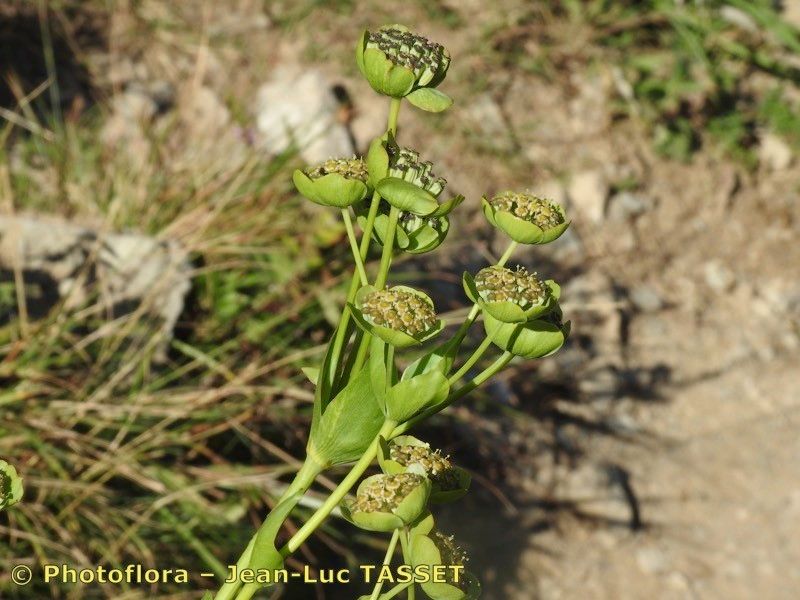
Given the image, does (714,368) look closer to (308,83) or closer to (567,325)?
(308,83)

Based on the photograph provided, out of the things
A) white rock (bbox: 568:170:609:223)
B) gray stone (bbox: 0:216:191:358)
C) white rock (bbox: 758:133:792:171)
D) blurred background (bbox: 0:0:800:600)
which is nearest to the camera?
blurred background (bbox: 0:0:800:600)

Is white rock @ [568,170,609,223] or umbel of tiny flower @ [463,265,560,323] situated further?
white rock @ [568,170,609,223]

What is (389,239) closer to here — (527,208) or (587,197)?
(527,208)

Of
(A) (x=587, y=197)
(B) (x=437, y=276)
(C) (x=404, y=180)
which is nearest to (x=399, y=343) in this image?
(C) (x=404, y=180)

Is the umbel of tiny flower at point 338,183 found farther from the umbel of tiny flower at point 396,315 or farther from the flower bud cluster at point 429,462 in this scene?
the flower bud cluster at point 429,462

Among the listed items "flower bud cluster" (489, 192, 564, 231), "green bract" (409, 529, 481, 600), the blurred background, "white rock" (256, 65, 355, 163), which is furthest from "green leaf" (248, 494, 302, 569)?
"white rock" (256, 65, 355, 163)

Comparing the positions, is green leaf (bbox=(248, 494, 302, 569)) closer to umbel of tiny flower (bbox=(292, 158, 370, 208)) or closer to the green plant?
the green plant

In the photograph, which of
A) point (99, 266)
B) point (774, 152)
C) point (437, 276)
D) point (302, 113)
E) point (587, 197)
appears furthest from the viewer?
point (774, 152)

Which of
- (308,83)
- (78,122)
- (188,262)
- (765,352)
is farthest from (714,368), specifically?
(78,122)
